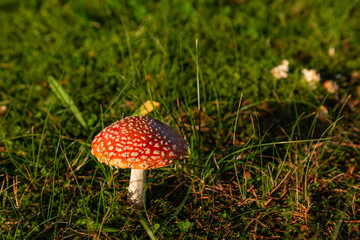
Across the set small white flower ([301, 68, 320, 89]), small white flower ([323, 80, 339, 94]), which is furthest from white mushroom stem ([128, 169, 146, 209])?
small white flower ([323, 80, 339, 94])

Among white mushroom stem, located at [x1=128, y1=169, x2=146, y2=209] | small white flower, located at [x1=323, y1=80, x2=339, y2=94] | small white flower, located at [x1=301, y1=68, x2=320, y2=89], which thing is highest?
small white flower, located at [x1=301, y1=68, x2=320, y2=89]

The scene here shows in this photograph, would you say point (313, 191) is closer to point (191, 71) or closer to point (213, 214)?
point (213, 214)

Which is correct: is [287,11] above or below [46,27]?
above

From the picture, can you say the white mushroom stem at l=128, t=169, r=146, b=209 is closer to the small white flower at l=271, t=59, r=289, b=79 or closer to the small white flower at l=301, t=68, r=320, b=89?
the small white flower at l=271, t=59, r=289, b=79

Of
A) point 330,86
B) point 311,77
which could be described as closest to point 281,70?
point 311,77

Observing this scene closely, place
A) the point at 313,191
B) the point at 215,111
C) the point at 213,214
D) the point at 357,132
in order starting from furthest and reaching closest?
1. the point at 215,111
2. the point at 357,132
3. the point at 313,191
4. the point at 213,214

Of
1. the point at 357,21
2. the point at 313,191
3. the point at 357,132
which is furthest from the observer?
the point at 357,21

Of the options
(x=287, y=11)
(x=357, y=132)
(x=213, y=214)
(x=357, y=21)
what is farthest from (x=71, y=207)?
(x=357, y=21)

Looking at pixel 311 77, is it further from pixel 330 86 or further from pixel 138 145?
pixel 138 145
